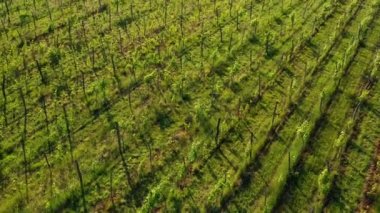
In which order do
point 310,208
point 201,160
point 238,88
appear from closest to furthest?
point 310,208
point 201,160
point 238,88

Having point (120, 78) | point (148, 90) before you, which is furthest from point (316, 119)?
point (120, 78)

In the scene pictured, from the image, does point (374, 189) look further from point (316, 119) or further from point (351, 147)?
point (316, 119)

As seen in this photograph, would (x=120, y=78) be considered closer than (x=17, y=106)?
No

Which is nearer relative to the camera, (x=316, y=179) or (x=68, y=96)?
(x=316, y=179)

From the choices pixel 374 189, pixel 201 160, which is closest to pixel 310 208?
pixel 374 189

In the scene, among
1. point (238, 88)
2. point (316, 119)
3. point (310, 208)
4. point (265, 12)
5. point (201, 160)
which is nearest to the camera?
point (310, 208)

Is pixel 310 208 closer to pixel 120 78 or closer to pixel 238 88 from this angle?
pixel 238 88
